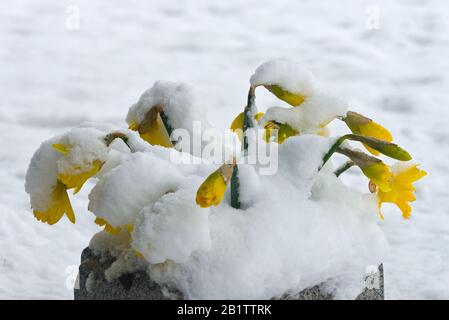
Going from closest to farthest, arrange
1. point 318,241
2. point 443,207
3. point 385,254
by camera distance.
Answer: point 318,241
point 385,254
point 443,207

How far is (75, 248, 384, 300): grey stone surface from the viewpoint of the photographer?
3.73 ft

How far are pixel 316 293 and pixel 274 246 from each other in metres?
0.13

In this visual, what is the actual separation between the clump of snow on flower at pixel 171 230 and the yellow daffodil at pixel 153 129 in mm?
265

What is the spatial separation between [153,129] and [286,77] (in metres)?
Result: 0.25

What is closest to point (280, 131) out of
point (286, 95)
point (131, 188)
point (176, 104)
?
point (286, 95)

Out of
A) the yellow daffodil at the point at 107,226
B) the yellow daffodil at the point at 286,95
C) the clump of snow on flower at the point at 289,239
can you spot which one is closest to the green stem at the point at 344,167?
the clump of snow on flower at the point at 289,239

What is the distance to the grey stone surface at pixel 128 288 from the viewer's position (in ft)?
3.73

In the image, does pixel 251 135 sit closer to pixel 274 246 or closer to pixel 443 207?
pixel 274 246

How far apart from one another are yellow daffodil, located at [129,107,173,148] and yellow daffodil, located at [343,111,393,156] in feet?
1.01

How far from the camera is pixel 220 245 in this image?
112 cm

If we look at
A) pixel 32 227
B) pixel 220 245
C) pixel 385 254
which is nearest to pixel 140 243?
pixel 220 245

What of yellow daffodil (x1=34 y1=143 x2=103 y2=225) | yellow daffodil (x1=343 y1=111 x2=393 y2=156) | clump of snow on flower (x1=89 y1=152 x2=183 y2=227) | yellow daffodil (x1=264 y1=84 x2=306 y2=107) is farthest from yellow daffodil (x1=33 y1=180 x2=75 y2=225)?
yellow daffodil (x1=343 y1=111 x2=393 y2=156)

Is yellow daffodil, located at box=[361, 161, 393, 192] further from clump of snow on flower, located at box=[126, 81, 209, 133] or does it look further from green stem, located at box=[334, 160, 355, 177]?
clump of snow on flower, located at box=[126, 81, 209, 133]

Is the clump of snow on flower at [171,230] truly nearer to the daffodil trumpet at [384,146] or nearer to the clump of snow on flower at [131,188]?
the clump of snow on flower at [131,188]
